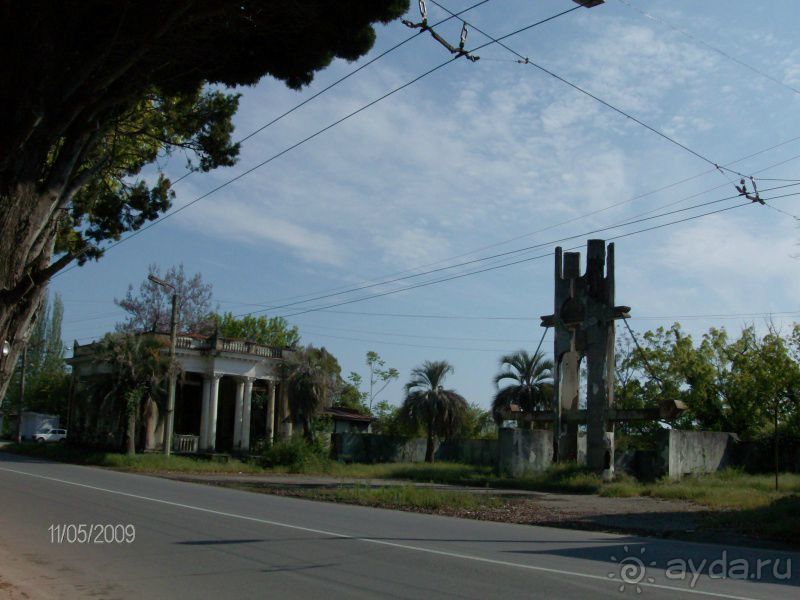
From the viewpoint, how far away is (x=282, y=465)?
35562 mm

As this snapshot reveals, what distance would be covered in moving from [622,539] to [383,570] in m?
5.69

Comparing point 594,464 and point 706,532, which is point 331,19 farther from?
point 594,464

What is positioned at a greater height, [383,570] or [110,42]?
[110,42]

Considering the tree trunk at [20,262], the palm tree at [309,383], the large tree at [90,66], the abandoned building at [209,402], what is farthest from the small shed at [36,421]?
the tree trunk at [20,262]

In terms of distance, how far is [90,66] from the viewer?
808cm

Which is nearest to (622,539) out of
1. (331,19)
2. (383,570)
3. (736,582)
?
(736,582)

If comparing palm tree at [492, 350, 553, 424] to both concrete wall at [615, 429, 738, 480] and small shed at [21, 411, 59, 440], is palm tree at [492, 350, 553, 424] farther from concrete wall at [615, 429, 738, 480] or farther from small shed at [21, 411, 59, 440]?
small shed at [21, 411, 59, 440]

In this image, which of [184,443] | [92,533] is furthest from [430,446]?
[92,533]

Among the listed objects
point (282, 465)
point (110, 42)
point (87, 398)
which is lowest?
point (282, 465)

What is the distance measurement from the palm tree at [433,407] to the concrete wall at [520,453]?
11.9 meters

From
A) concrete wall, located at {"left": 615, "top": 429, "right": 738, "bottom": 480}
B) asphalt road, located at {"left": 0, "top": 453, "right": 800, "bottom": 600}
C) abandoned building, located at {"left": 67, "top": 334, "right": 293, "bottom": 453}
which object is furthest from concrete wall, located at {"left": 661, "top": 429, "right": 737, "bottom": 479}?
abandoned building, located at {"left": 67, "top": 334, "right": 293, "bottom": 453}

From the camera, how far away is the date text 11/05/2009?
466 inches

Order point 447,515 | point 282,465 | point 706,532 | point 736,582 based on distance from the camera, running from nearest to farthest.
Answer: point 736,582 → point 706,532 → point 447,515 → point 282,465

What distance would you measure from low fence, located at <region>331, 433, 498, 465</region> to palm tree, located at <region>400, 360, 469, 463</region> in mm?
931
